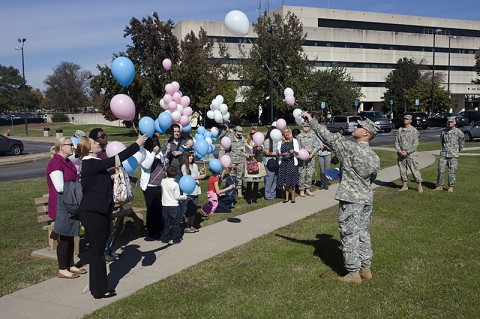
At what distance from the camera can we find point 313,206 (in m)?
10.3

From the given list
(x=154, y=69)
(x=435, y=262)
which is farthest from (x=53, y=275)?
(x=154, y=69)

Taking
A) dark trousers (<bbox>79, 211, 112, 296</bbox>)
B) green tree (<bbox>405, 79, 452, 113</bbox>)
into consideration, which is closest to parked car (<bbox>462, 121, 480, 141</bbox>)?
dark trousers (<bbox>79, 211, 112, 296</bbox>)

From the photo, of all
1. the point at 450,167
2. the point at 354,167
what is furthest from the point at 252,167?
the point at 354,167

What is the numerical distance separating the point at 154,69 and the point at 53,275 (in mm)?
28396

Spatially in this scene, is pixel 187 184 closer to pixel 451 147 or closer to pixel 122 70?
pixel 122 70

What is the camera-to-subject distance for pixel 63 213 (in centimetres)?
593

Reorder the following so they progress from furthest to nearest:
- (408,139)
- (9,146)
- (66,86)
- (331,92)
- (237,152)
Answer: (66,86) < (331,92) < (9,146) < (237,152) < (408,139)

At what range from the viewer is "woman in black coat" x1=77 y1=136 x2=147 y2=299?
5094 mm

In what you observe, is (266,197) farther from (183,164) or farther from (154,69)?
(154,69)

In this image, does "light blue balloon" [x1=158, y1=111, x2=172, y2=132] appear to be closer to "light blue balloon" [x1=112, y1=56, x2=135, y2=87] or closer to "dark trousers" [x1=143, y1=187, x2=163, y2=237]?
"dark trousers" [x1=143, y1=187, x2=163, y2=237]

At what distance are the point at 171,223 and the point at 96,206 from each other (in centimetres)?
260

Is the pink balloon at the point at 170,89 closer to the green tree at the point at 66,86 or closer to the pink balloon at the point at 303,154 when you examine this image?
the pink balloon at the point at 303,154

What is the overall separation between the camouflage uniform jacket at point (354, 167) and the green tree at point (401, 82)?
55.3 meters

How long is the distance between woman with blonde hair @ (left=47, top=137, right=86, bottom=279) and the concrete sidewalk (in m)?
0.23
